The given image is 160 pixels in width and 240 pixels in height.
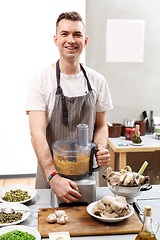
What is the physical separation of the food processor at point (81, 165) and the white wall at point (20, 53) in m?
2.81

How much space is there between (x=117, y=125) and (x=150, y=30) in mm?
1150

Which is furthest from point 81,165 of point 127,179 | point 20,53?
point 20,53

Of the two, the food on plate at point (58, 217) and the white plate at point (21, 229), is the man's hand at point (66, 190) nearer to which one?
the food on plate at point (58, 217)

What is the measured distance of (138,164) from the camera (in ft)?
12.2

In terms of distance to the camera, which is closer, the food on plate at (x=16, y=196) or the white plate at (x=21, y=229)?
the white plate at (x=21, y=229)

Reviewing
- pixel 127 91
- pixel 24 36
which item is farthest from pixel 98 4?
pixel 24 36

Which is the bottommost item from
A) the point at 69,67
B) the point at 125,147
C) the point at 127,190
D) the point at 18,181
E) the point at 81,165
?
the point at 18,181

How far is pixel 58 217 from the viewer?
1.50m

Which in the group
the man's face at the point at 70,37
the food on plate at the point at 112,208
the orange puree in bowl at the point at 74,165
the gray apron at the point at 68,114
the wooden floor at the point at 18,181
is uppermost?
the man's face at the point at 70,37

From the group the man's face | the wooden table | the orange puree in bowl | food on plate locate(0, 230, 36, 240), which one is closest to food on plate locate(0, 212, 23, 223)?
food on plate locate(0, 230, 36, 240)

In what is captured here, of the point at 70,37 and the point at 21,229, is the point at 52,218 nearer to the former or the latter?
the point at 21,229

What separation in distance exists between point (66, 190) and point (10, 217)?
12.0 inches

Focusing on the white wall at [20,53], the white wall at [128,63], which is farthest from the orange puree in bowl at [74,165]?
the white wall at [20,53]

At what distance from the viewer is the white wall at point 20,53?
421cm
